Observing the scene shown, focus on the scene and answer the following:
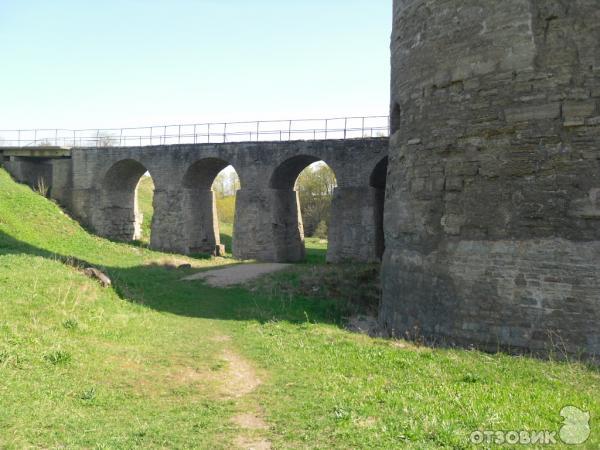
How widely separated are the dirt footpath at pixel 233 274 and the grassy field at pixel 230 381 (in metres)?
4.19

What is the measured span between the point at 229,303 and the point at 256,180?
9921 mm

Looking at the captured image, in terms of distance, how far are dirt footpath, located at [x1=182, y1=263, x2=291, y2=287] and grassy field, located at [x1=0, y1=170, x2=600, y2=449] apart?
4.19 m

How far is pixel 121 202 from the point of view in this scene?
2591 centimetres

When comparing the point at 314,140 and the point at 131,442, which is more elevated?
the point at 314,140

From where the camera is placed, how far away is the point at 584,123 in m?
6.95

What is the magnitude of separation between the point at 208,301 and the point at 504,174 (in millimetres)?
7555

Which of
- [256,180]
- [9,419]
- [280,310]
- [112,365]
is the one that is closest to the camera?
[9,419]

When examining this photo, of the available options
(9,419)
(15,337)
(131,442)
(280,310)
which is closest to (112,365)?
(15,337)

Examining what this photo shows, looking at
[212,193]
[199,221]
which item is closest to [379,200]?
[199,221]

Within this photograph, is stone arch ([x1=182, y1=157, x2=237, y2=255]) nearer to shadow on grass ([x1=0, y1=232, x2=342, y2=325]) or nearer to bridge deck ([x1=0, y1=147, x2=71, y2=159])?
bridge deck ([x1=0, y1=147, x2=71, y2=159])

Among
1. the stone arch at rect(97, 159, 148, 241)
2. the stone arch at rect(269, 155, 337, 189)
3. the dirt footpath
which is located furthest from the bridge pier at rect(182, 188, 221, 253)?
the dirt footpath

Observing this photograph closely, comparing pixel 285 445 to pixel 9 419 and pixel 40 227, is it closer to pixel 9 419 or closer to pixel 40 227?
pixel 9 419

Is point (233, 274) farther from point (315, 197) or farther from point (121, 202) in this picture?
point (315, 197)

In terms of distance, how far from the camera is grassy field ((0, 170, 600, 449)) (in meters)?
4.46
